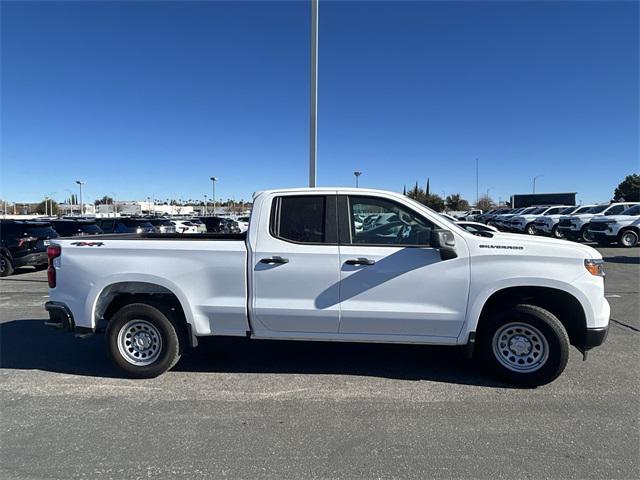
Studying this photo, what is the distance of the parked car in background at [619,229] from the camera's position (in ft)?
60.2

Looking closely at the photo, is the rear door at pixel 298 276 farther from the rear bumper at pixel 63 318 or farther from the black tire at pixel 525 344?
the rear bumper at pixel 63 318

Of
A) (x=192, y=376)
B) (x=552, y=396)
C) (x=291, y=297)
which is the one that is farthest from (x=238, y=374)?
(x=552, y=396)

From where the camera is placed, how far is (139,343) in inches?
182

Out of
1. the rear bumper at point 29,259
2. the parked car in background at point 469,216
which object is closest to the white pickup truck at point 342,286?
the rear bumper at point 29,259

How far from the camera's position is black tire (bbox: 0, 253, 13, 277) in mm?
12867

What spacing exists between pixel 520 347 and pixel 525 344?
0.06m

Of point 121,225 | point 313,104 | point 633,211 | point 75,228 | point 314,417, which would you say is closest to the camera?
point 314,417

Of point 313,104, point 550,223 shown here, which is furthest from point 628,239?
point 313,104

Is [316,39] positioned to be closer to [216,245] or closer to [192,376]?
[216,245]

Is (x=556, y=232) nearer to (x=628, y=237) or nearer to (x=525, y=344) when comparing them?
(x=628, y=237)

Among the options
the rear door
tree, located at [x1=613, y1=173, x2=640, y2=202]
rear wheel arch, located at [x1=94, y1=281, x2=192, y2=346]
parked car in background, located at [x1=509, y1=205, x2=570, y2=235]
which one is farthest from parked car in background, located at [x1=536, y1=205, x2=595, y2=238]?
tree, located at [x1=613, y1=173, x2=640, y2=202]

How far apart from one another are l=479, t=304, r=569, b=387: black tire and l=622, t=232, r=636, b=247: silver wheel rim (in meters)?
17.6

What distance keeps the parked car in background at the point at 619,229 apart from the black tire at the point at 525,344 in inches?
687

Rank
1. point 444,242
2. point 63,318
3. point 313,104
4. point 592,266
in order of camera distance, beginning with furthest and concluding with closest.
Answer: point 313,104, point 63,318, point 592,266, point 444,242
